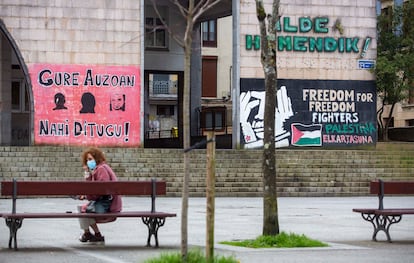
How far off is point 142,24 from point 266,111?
25.5 m

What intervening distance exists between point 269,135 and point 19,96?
139 ft

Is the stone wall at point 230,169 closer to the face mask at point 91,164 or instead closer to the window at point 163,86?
the face mask at point 91,164

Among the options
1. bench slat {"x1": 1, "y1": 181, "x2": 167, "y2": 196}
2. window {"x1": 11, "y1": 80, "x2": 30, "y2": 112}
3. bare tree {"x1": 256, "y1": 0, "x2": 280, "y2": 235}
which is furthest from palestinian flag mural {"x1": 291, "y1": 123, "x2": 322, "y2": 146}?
bench slat {"x1": 1, "y1": 181, "x2": 167, "y2": 196}

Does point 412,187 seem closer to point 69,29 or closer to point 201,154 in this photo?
point 201,154

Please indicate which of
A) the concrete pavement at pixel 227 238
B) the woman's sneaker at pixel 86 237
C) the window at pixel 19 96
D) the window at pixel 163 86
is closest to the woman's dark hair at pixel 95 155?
the woman's sneaker at pixel 86 237

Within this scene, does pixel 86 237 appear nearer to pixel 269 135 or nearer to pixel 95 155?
pixel 95 155

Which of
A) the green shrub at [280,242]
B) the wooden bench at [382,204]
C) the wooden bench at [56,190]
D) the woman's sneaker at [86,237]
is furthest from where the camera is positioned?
the wooden bench at [382,204]

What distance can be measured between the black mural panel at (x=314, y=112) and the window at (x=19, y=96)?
59.9ft

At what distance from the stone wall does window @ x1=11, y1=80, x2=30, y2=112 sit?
64.9ft

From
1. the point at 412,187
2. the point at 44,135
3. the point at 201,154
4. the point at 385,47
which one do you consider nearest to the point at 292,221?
the point at 412,187

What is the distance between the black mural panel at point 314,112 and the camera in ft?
132

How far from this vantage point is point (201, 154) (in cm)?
3534

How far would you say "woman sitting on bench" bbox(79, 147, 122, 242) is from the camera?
1395cm

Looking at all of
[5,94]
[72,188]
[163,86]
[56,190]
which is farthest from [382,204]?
[163,86]
